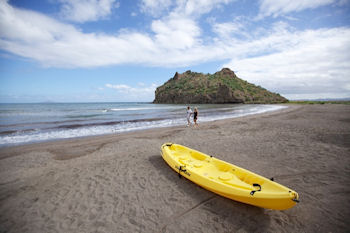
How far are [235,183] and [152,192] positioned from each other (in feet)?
7.26

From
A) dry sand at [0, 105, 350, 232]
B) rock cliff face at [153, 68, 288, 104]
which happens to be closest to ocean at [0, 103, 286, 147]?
dry sand at [0, 105, 350, 232]

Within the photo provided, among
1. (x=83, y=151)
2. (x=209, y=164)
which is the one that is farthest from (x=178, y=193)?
(x=83, y=151)

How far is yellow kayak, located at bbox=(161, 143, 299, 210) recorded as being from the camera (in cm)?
304

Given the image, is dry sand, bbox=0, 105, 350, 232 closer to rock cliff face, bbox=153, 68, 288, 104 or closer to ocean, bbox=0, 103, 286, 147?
ocean, bbox=0, 103, 286, 147

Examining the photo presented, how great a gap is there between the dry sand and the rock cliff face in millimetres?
59895

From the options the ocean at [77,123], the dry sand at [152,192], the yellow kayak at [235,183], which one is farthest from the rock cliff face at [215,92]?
the yellow kayak at [235,183]

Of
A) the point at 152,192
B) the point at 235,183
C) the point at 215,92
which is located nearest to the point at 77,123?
the point at 152,192

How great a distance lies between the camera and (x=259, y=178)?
12.5 feet

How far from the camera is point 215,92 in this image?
67.2 m

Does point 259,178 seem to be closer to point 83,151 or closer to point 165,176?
point 165,176

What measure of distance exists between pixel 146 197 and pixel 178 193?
0.85 m

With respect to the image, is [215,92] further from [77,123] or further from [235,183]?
[235,183]

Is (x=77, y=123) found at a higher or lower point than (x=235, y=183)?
lower

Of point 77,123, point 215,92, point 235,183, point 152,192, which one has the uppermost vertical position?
point 215,92
